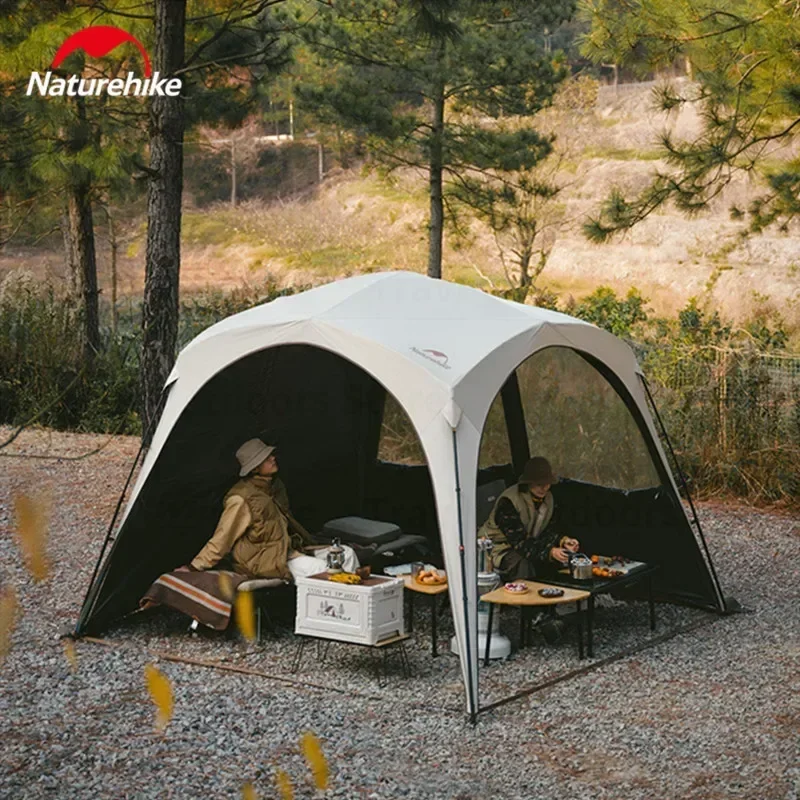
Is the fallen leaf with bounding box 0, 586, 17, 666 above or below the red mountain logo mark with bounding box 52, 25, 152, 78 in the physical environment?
below

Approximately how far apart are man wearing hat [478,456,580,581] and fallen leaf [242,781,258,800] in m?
2.69

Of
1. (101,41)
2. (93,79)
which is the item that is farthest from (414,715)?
(93,79)

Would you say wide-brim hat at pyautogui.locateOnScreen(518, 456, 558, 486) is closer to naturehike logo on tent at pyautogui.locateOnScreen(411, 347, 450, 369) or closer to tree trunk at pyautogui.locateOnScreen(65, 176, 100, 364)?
naturehike logo on tent at pyautogui.locateOnScreen(411, 347, 450, 369)

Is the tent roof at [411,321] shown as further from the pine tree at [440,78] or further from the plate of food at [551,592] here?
the pine tree at [440,78]

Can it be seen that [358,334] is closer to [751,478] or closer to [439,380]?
[439,380]

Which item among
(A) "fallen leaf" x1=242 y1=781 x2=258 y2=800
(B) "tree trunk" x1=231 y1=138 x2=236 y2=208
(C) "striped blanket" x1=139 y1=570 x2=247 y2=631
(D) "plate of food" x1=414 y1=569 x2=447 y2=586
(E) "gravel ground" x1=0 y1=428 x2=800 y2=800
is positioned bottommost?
(E) "gravel ground" x1=0 y1=428 x2=800 y2=800

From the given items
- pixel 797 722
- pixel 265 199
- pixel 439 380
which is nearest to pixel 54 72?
pixel 439 380

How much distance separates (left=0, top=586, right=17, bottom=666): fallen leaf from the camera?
697cm

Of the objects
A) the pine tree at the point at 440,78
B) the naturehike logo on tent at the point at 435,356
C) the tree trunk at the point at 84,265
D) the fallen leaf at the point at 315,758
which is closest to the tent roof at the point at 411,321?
the naturehike logo on tent at the point at 435,356

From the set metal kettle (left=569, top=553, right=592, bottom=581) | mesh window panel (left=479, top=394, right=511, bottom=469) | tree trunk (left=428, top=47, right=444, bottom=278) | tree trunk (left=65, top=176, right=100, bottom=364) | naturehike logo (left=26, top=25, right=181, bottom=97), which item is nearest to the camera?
metal kettle (left=569, top=553, right=592, bottom=581)

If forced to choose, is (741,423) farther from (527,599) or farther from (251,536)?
(251,536)

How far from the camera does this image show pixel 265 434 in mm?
8469

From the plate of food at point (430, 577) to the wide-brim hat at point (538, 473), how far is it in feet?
2.82

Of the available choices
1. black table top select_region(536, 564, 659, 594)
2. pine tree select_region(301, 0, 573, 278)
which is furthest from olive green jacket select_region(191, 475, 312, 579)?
pine tree select_region(301, 0, 573, 278)
